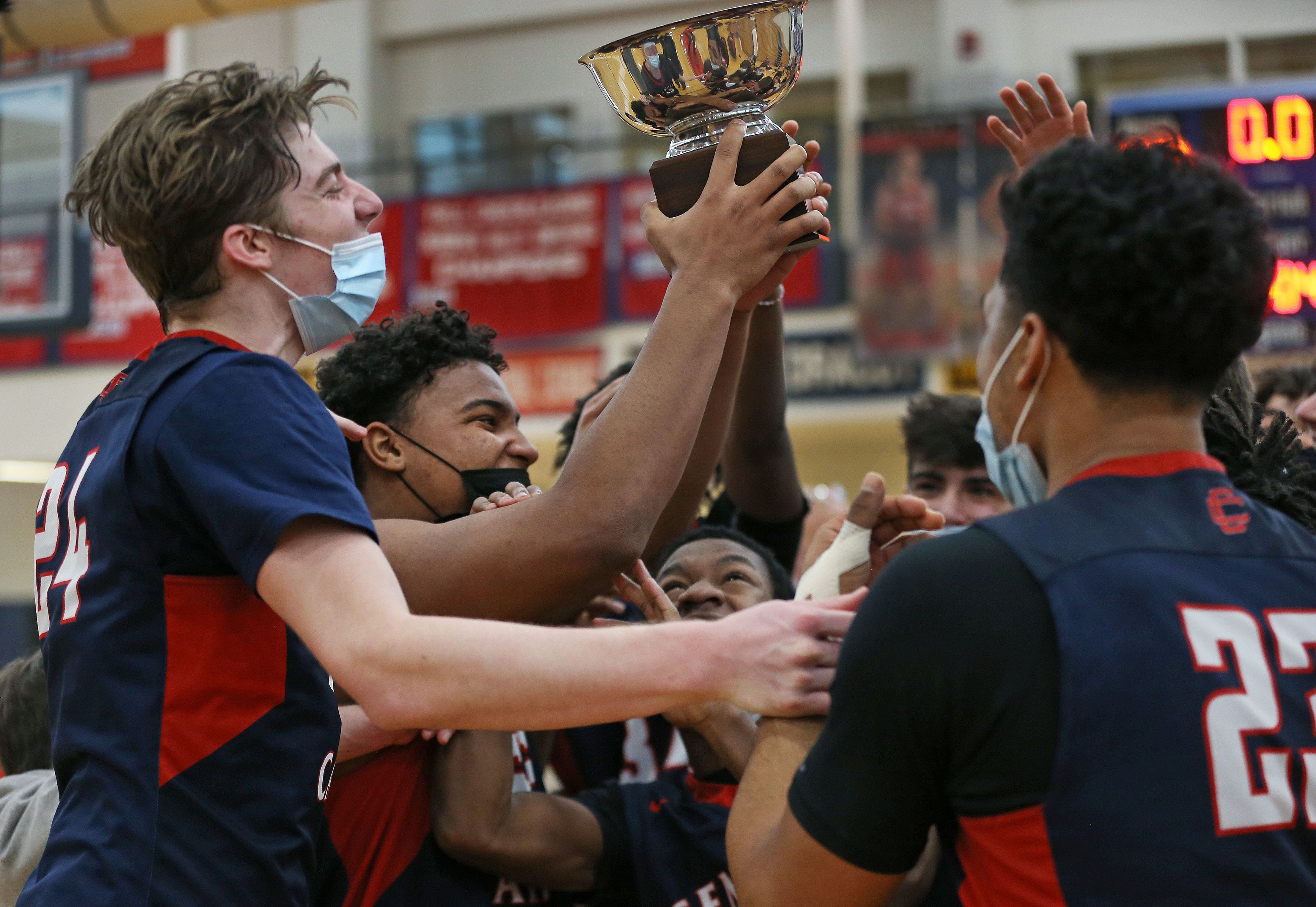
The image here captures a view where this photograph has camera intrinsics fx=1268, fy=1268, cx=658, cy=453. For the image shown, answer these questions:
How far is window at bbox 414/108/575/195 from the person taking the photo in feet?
36.5

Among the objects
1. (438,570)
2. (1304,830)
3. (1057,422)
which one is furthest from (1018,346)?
(438,570)

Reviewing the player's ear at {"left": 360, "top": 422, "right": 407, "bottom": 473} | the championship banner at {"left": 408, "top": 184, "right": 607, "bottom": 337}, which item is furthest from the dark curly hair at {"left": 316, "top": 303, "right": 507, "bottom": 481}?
the championship banner at {"left": 408, "top": 184, "right": 607, "bottom": 337}

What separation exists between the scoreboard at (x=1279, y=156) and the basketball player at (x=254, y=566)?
557 cm

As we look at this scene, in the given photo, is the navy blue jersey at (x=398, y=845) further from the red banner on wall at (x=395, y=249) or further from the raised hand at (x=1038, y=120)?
the red banner on wall at (x=395, y=249)

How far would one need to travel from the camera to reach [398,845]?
91.8 inches

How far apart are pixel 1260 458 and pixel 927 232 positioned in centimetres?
745

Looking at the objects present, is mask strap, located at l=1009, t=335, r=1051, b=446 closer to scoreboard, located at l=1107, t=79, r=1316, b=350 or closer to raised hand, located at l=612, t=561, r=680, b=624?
raised hand, located at l=612, t=561, r=680, b=624

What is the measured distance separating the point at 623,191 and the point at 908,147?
2.40 metres

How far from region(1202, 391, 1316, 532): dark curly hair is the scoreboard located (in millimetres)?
5118

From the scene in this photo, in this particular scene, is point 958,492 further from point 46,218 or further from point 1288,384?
point 46,218

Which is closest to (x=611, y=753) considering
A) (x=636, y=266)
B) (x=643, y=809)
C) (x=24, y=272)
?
(x=643, y=809)

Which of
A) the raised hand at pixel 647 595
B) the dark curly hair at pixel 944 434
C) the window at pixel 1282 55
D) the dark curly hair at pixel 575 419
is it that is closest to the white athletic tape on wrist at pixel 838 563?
the raised hand at pixel 647 595

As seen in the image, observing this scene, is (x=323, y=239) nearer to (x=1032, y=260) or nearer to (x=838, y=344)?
(x=1032, y=260)

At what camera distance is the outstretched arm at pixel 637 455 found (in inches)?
71.4
